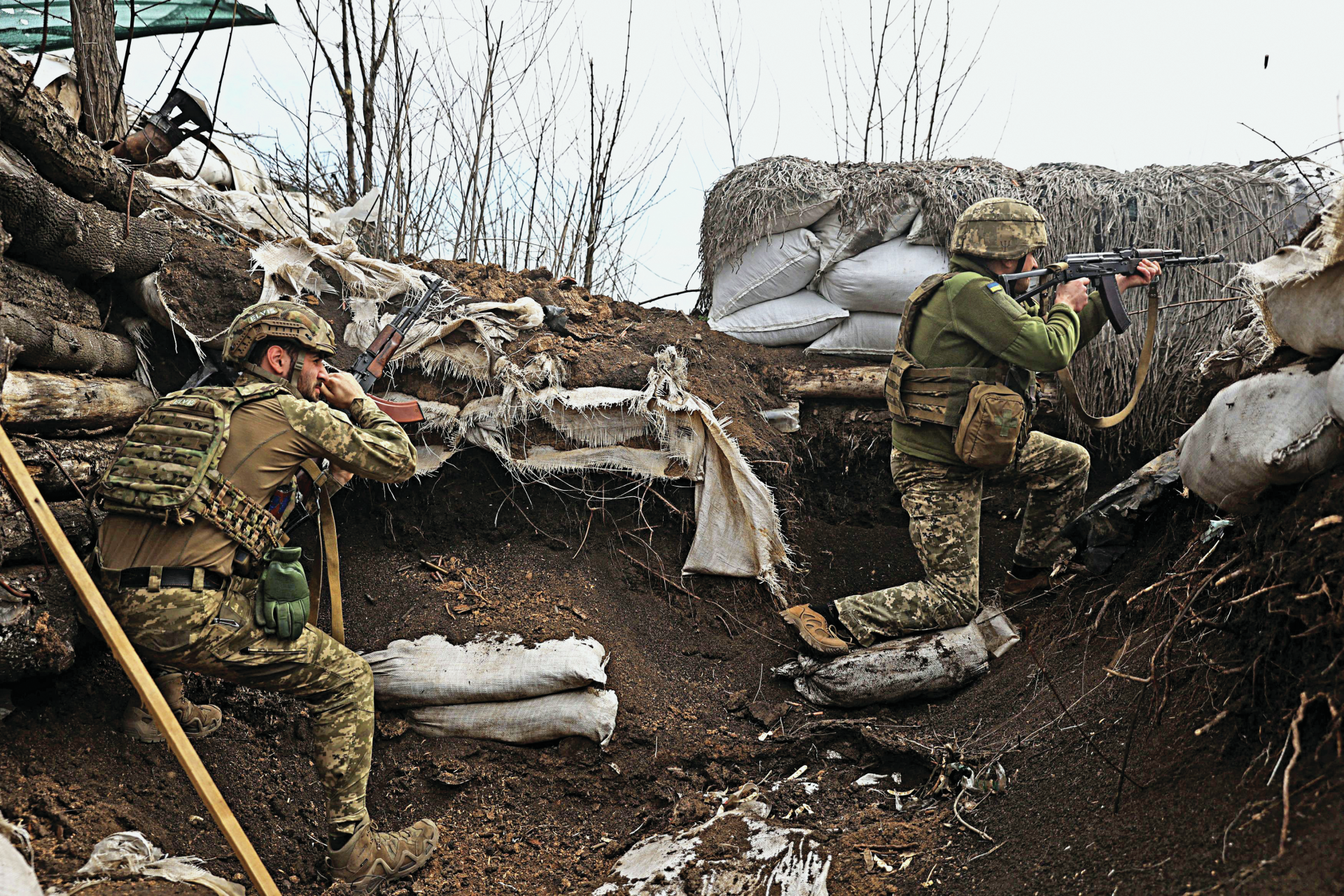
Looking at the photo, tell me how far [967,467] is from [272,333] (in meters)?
2.56

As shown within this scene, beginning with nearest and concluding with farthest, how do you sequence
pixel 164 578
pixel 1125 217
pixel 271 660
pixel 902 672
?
pixel 164 578
pixel 271 660
pixel 902 672
pixel 1125 217

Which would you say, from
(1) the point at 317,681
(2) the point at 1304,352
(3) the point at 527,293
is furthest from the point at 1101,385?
(1) the point at 317,681

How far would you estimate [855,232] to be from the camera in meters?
4.55

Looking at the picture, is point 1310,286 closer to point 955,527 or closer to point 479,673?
point 955,527

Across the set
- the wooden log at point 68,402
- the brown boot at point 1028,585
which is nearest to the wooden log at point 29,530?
the wooden log at point 68,402

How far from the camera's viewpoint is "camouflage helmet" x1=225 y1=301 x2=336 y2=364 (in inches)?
106

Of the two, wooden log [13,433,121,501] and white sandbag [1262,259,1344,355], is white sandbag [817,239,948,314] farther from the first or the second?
wooden log [13,433,121,501]

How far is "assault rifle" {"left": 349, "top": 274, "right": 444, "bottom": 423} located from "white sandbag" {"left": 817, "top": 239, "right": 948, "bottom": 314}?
7.06 ft

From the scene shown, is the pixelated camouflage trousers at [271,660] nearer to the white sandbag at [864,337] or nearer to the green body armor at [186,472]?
the green body armor at [186,472]

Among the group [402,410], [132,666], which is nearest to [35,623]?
[132,666]

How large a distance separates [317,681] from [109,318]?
1.78 meters

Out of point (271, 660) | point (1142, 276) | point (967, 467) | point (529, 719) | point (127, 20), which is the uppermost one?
point (127, 20)

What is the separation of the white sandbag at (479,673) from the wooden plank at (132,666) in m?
0.97

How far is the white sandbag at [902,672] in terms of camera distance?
3184 mm
